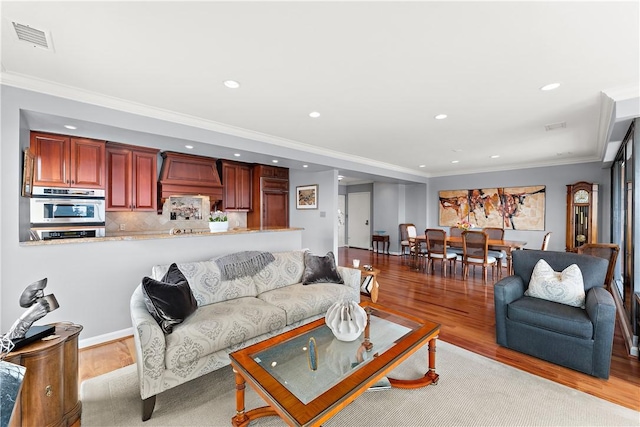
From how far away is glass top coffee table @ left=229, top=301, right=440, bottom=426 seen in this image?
1.30 metres

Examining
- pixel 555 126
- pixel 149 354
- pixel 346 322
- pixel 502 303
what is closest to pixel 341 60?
pixel 346 322

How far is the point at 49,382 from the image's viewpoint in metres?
1.50

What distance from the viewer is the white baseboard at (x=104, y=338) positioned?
2.64 meters

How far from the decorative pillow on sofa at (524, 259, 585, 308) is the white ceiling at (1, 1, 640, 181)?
63.7 inches

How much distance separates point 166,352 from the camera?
1.82m

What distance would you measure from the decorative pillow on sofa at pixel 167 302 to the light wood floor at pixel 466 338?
863 millimetres

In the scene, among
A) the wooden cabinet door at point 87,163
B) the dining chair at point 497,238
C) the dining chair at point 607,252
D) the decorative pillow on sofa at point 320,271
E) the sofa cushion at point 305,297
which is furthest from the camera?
the dining chair at point 497,238

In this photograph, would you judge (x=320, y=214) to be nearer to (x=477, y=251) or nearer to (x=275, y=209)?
(x=275, y=209)

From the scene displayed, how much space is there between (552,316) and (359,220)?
7180mm

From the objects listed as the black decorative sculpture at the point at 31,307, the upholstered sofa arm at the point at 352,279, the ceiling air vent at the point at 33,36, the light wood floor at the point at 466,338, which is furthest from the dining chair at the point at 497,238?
the ceiling air vent at the point at 33,36

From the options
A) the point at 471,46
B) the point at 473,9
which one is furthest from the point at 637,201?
the point at 473,9

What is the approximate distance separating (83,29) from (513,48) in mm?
2779

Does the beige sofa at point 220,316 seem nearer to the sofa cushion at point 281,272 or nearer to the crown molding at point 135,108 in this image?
the sofa cushion at point 281,272

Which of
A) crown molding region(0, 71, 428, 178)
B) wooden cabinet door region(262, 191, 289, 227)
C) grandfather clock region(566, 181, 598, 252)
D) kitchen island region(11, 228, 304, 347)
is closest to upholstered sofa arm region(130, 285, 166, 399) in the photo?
kitchen island region(11, 228, 304, 347)
